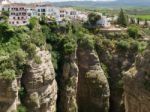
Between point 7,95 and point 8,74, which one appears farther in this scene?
point 8,74

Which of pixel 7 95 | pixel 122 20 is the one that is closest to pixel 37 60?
pixel 7 95

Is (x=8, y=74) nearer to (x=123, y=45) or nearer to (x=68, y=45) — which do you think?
Result: (x=68, y=45)

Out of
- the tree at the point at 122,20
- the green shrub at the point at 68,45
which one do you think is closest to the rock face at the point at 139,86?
the green shrub at the point at 68,45

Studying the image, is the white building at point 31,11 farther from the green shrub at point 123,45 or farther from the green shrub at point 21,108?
the green shrub at point 21,108

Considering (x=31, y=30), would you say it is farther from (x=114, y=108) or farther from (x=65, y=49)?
(x=114, y=108)

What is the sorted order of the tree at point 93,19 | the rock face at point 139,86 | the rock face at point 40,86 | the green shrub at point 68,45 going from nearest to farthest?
the rock face at point 139,86 < the rock face at point 40,86 < the green shrub at point 68,45 < the tree at point 93,19

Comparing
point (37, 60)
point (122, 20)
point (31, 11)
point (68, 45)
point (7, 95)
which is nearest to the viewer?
point (7, 95)
